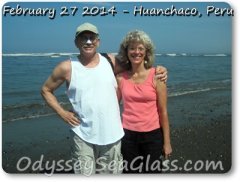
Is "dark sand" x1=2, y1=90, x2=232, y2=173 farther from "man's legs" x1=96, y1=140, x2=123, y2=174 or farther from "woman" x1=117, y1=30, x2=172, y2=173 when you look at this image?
"woman" x1=117, y1=30, x2=172, y2=173

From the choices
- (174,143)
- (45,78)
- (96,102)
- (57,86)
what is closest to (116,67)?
(96,102)

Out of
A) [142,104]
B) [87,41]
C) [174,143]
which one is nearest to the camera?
[87,41]

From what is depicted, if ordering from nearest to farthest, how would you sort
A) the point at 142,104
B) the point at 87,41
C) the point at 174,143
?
the point at 87,41 → the point at 142,104 → the point at 174,143

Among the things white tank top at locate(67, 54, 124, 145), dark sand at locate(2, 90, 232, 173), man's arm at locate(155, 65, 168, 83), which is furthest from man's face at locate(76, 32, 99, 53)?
dark sand at locate(2, 90, 232, 173)

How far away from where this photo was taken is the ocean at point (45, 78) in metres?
6.60

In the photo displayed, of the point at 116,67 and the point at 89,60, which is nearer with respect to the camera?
the point at 89,60

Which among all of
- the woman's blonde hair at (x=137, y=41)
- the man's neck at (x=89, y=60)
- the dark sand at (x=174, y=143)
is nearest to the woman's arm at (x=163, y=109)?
the woman's blonde hair at (x=137, y=41)

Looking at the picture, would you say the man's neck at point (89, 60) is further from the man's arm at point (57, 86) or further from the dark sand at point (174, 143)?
the dark sand at point (174, 143)

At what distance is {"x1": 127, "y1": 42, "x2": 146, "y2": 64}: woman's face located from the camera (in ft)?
12.8

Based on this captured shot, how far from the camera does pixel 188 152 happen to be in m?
5.68

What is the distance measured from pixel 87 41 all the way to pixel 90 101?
0.56 m

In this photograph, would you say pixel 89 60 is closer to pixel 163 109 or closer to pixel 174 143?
pixel 163 109

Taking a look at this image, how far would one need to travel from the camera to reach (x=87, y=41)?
12.6 ft

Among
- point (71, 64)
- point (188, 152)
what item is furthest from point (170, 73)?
point (71, 64)
